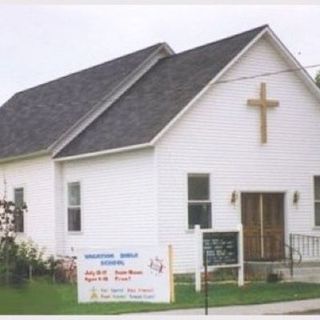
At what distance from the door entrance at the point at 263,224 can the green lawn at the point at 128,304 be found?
1627 millimetres

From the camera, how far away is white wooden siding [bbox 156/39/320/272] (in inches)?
673

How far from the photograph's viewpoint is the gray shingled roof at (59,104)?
19.0 m

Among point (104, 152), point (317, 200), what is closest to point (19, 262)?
point (104, 152)

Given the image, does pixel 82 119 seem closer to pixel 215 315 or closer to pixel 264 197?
pixel 264 197

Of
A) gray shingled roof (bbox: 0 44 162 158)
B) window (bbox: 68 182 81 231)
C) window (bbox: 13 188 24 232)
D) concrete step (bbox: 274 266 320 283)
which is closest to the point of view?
concrete step (bbox: 274 266 320 283)

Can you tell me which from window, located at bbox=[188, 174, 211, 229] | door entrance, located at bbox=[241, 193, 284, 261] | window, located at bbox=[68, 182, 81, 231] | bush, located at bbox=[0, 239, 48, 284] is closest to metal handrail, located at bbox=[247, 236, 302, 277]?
door entrance, located at bbox=[241, 193, 284, 261]

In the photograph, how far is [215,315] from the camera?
1343 centimetres

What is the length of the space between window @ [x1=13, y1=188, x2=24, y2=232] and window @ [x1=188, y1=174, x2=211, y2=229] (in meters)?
3.56

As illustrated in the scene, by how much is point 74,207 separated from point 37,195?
130cm

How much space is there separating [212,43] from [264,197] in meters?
3.04

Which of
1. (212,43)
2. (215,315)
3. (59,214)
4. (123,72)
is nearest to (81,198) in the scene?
(59,214)

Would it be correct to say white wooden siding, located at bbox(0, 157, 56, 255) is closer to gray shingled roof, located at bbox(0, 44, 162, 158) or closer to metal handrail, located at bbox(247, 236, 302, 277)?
gray shingled roof, located at bbox(0, 44, 162, 158)

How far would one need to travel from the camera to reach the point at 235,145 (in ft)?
57.2

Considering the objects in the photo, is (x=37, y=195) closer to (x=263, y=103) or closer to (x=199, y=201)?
(x=199, y=201)
